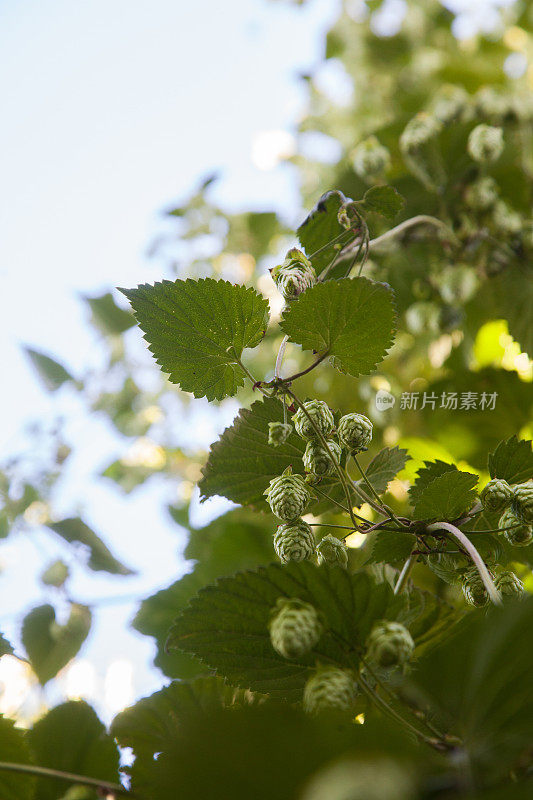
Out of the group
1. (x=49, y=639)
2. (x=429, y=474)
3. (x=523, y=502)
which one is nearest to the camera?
(x=523, y=502)

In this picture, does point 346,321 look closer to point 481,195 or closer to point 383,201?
point 383,201

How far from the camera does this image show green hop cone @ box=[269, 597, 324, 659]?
1.05 feet

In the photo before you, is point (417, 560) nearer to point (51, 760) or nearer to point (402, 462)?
point (402, 462)

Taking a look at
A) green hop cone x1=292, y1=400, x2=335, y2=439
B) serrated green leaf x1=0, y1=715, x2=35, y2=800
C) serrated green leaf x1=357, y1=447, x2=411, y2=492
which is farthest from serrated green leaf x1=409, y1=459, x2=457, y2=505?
serrated green leaf x1=0, y1=715, x2=35, y2=800

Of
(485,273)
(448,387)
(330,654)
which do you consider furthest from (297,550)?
(485,273)

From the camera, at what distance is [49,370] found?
4.18 feet

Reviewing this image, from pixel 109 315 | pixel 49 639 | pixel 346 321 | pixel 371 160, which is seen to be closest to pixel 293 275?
pixel 346 321

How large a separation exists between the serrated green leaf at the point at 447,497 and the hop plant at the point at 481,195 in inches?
25.0

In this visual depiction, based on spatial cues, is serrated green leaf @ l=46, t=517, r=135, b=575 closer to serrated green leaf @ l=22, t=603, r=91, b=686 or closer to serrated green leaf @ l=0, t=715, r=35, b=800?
serrated green leaf @ l=22, t=603, r=91, b=686

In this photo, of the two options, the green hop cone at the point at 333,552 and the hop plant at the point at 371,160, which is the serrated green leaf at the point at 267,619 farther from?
the hop plant at the point at 371,160

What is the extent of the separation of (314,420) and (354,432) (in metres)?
0.03

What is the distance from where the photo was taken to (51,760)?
1.46ft

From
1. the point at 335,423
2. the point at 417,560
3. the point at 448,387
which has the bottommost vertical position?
the point at 448,387

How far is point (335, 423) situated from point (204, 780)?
0.27 m
